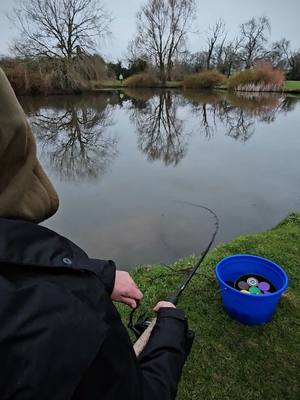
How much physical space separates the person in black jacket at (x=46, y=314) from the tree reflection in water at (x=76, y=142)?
176 inches

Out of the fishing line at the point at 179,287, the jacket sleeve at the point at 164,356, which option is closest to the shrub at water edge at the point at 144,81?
the fishing line at the point at 179,287

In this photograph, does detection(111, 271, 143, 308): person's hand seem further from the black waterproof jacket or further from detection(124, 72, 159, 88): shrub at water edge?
detection(124, 72, 159, 88): shrub at water edge

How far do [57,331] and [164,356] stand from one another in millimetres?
437

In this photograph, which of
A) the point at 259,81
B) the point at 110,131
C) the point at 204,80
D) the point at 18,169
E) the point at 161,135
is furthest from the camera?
the point at 204,80

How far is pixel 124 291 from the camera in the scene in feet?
3.43

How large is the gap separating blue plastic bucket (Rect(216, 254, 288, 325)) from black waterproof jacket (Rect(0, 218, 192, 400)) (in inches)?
49.1

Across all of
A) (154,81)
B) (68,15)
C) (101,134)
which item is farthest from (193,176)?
(154,81)

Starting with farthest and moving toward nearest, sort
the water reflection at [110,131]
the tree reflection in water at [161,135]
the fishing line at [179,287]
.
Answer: the tree reflection in water at [161,135], the water reflection at [110,131], the fishing line at [179,287]

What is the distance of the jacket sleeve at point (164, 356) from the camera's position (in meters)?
0.74

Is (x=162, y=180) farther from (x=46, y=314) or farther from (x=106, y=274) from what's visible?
(x=46, y=314)

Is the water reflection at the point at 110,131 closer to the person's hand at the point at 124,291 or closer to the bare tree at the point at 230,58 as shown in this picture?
the person's hand at the point at 124,291

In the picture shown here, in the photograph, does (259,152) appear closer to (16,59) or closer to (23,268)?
(23,268)

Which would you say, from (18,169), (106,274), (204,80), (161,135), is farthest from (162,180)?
(204,80)

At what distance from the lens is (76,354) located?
0.54 metres
